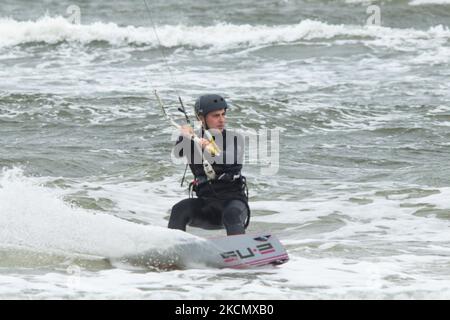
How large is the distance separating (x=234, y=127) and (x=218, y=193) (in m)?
7.33

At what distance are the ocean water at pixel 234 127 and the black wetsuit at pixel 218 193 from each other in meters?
0.30

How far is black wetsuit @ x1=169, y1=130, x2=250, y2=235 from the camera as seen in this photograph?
8922 mm

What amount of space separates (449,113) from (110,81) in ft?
21.9

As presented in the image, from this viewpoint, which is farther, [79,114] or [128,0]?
[128,0]

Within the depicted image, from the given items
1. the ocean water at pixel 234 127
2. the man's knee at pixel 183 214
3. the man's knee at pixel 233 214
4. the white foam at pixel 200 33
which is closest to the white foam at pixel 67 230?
the ocean water at pixel 234 127

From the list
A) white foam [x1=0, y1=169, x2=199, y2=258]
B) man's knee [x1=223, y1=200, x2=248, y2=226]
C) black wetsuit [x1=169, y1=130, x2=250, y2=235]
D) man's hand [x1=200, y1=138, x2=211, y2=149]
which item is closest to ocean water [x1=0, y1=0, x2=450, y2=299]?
white foam [x1=0, y1=169, x2=199, y2=258]

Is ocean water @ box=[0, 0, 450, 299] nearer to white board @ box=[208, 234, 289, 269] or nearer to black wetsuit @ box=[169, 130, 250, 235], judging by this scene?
white board @ box=[208, 234, 289, 269]

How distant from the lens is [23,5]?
30.6 meters

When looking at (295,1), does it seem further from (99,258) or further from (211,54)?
(99,258)

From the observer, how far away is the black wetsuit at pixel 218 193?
29.3ft

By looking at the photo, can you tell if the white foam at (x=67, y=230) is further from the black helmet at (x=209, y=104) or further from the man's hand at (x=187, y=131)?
the black helmet at (x=209, y=104)

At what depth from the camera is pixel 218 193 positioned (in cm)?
901

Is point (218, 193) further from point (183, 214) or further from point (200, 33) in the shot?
point (200, 33)
